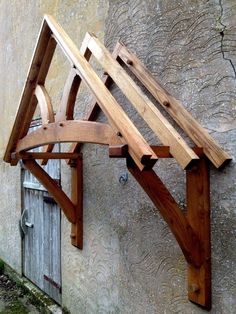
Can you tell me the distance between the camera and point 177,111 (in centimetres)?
200

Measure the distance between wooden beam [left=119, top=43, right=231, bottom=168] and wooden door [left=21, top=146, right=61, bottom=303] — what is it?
5.35 ft

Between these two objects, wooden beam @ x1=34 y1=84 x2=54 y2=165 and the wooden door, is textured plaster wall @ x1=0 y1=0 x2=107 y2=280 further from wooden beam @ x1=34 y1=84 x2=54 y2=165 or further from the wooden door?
wooden beam @ x1=34 y1=84 x2=54 y2=165

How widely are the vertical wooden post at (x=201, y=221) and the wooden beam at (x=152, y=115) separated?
0.27m

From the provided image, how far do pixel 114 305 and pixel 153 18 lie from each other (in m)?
2.20

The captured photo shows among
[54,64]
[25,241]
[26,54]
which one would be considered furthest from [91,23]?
[25,241]

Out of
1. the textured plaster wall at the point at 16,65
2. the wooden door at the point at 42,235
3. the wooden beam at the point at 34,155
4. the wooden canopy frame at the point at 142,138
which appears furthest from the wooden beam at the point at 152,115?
the wooden door at the point at 42,235

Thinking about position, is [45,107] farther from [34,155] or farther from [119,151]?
[119,151]

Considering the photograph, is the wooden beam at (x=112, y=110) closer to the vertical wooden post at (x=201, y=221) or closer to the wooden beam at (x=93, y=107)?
the wooden beam at (x=93, y=107)

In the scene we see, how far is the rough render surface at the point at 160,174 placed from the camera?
1787mm

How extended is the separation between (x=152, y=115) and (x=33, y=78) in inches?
49.0

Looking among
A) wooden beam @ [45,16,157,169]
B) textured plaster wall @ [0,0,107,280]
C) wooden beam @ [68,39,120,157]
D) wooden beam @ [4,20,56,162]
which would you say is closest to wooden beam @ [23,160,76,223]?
wooden beam @ [4,20,56,162]

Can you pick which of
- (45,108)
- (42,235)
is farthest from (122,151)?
(42,235)

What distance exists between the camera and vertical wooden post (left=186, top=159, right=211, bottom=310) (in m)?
1.83

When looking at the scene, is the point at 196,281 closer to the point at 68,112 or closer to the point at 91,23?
the point at 68,112
